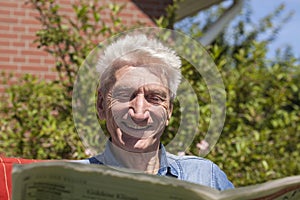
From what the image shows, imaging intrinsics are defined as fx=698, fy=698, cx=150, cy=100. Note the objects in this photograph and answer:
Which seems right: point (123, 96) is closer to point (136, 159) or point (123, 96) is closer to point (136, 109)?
point (136, 109)

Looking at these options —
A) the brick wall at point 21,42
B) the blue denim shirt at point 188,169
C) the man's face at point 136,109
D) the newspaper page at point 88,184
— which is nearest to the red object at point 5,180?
the blue denim shirt at point 188,169

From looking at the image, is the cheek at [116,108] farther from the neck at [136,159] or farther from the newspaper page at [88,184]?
the newspaper page at [88,184]

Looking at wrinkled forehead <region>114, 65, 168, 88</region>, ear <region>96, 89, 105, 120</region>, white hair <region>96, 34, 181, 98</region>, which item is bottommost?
ear <region>96, 89, 105, 120</region>

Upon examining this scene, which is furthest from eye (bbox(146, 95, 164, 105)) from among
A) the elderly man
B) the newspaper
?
the newspaper

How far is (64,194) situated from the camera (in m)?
1.33

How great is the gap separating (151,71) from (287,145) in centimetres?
341

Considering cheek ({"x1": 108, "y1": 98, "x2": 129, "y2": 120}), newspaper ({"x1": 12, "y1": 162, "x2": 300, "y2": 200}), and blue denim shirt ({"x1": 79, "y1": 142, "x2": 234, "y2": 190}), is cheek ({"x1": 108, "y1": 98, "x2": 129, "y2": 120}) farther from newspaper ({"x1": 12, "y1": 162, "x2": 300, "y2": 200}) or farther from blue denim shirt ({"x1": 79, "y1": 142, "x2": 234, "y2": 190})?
newspaper ({"x1": 12, "y1": 162, "x2": 300, "y2": 200})

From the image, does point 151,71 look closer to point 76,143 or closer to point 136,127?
point 136,127

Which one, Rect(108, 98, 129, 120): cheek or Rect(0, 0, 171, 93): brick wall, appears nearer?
Rect(108, 98, 129, 120): cheek

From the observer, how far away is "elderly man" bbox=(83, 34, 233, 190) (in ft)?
6.91

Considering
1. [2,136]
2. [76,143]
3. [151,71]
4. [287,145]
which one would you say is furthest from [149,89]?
[287,145]

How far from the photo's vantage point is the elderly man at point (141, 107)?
211cm

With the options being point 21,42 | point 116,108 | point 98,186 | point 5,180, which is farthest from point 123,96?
point 21,42

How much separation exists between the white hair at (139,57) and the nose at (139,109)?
0.11 m
